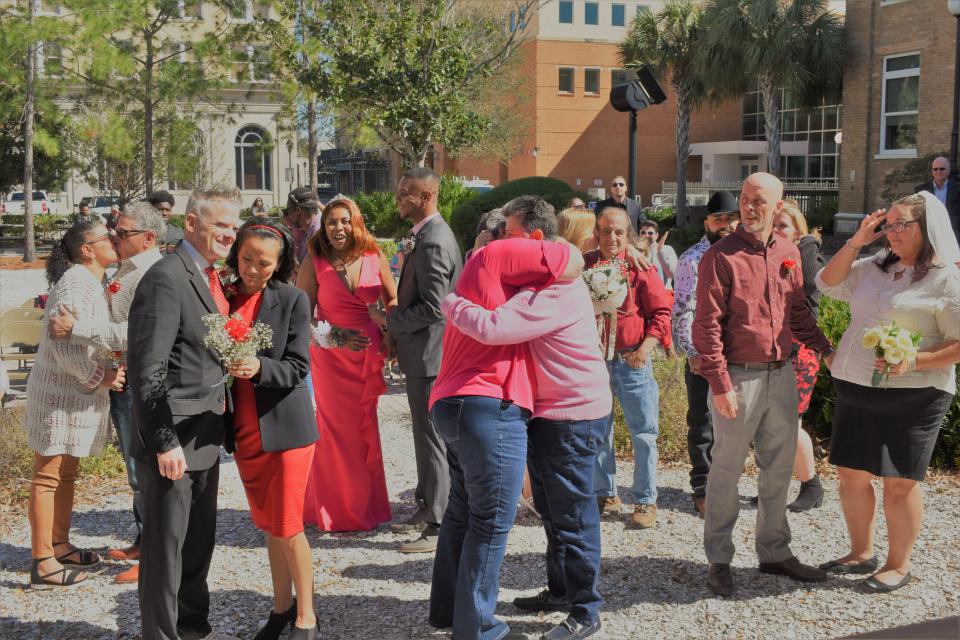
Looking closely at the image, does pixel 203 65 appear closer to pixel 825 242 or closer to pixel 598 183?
pixel 825 242

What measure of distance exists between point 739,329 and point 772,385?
0.34m

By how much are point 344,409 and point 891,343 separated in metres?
3.10

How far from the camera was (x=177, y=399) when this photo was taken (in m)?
3.72

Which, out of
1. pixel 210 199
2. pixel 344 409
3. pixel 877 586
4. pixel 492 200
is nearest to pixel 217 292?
pixel 210 199

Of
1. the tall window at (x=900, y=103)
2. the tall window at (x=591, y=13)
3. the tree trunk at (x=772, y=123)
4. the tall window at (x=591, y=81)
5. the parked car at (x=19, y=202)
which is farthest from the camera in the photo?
the tall window at (x=591, y=13)

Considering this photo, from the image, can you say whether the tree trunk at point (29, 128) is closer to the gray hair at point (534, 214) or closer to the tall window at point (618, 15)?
the gray hair at point (534, 214)

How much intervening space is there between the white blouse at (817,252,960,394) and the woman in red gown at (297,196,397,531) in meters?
2.68

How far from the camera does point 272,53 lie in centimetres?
2297

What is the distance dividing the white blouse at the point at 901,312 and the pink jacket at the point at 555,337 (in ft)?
4.68

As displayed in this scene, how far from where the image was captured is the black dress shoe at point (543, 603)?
4.56m

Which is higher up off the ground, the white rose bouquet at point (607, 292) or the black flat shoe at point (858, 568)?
the white rose bouquet at point (607, 292)

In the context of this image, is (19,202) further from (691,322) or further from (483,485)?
(483,485)

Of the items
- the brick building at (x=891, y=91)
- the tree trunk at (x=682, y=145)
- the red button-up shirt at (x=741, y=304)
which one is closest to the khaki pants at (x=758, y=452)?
the red button-up shirt at (x=741, y=304)

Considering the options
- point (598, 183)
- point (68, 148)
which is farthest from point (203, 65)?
point (598, 183)
